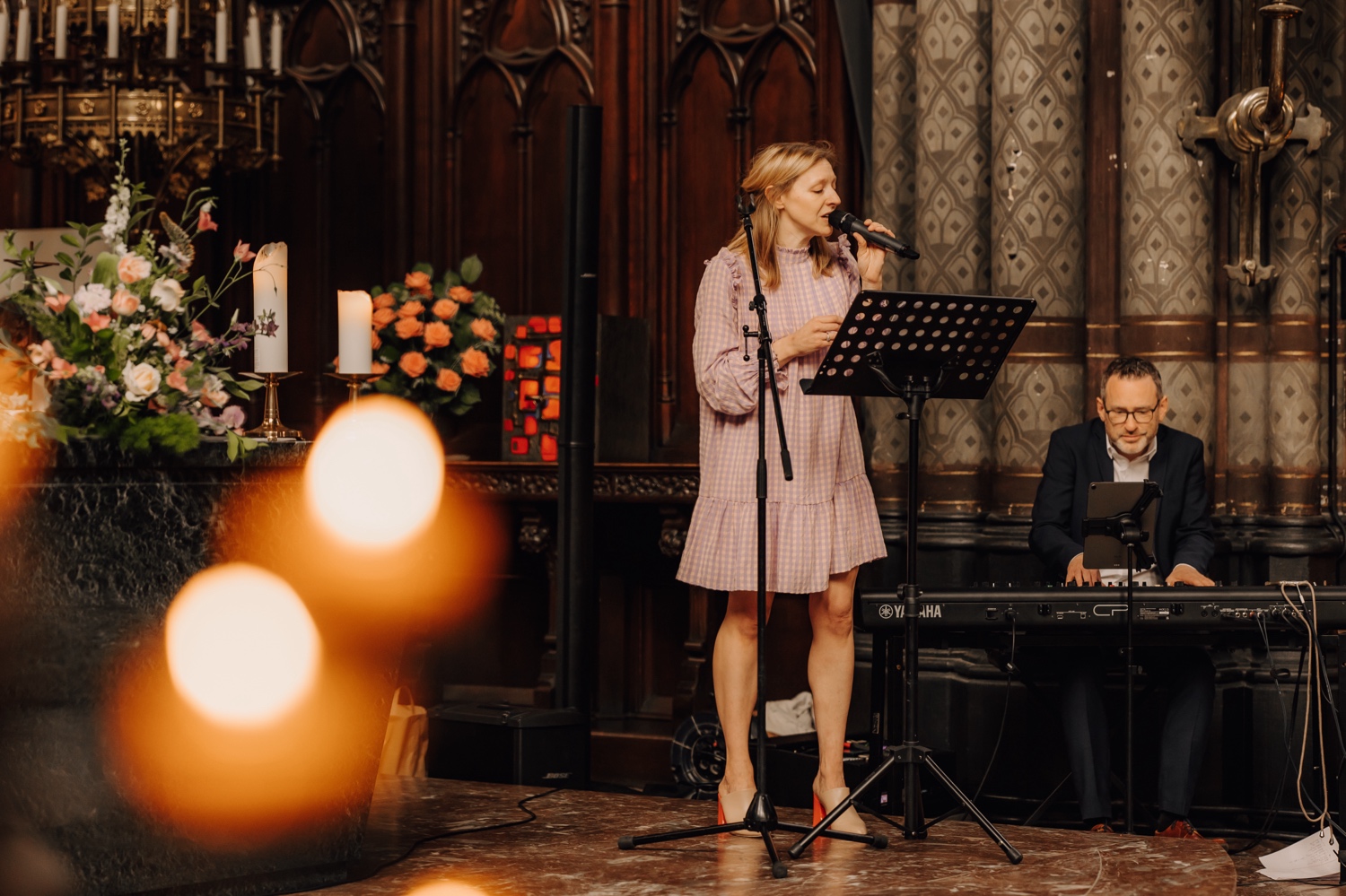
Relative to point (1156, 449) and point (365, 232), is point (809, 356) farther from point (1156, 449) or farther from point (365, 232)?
point (365, 232)

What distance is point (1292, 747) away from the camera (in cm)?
503

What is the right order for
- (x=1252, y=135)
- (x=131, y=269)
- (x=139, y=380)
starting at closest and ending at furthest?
(x=139, y=380) < (x=131, y=269) < (x=1252, y=135)

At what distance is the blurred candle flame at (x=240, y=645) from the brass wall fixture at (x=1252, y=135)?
317 centimetres

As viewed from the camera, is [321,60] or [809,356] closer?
[809,356]

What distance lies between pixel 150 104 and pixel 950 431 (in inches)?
115

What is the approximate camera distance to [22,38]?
570 cm

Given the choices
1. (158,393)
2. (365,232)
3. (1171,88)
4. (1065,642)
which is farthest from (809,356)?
(365,232)

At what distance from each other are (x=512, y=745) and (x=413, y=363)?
6.26 feet

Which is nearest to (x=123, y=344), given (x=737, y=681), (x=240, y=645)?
(x=240, y=645)

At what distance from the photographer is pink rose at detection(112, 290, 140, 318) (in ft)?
10.8

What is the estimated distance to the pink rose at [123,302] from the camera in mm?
3287

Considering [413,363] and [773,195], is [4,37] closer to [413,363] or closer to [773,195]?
[413,363]

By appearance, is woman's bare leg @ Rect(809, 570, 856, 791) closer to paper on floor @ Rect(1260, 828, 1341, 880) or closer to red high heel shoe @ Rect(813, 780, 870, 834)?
red high heel shoe @ Rect(813, 780, 870, 834)

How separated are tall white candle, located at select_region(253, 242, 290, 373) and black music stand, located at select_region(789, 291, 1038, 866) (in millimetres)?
1152
